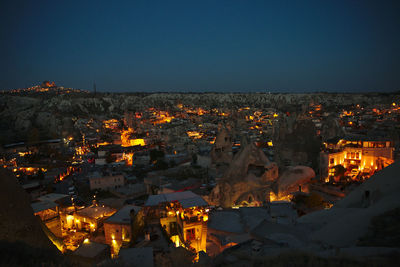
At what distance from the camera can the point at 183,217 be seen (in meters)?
11.4

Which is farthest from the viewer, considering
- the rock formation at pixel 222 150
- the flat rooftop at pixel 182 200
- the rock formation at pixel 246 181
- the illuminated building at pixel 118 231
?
the rock formation at pixel 222 150

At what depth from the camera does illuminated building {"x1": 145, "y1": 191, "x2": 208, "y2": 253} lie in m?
10.9

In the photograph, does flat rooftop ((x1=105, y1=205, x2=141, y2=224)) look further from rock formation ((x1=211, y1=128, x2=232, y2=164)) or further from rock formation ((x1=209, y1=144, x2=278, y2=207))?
rock formation ((x1=211, y1=128, x2=232, y2=164))

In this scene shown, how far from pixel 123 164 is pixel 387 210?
26087mm

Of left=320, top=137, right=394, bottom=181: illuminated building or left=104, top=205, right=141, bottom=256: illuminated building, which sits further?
left=320, top=137, right=394, bottom=181: illuminated building

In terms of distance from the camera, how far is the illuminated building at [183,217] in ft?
35.8

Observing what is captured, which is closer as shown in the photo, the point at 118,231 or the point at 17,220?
the point at 17,220

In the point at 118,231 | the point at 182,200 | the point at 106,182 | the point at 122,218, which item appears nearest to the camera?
the point at 118,231

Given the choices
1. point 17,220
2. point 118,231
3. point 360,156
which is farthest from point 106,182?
point 360,156

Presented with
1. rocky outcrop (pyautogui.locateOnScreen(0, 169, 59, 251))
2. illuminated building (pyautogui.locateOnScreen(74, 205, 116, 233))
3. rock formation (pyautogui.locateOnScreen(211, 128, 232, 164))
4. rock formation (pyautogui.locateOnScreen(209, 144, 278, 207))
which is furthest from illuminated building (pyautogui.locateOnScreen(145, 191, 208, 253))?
rock formation (pyautogui.locateOnScreen(211, 128, 232, 164))

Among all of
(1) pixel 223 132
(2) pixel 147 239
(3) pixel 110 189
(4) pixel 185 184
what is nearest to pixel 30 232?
(2) pixel 147 239

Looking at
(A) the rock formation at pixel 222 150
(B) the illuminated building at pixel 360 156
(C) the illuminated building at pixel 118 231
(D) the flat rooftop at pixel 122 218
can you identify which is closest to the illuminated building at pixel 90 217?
(D) the flat rooftop at pixel 122 218

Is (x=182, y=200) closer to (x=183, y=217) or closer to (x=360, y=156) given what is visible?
(x=183, y=217)

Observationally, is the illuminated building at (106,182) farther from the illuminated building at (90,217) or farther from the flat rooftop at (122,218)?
the flat rooftop at (122,218)
